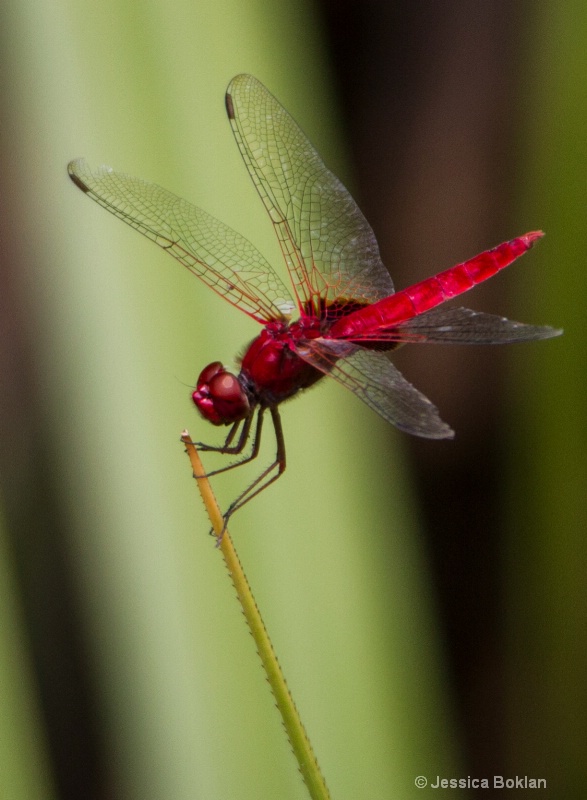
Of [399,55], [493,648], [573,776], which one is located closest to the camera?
[573,776]

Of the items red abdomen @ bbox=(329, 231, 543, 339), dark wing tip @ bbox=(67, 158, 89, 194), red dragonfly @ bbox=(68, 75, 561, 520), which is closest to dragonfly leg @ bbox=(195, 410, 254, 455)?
red dragonfly @ bbox=(68, 75, 561, 520)

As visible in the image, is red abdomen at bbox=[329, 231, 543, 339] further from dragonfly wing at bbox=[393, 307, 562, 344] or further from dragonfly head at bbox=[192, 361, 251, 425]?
dragonfly head at bbox=[192, 361, 251, 425]

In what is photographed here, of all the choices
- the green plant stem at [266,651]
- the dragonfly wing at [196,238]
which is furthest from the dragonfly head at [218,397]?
the green plant stem at [266,651]

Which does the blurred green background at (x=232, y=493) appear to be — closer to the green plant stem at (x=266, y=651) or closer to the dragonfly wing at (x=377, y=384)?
the dragonfly wing at (x=377, y=384)

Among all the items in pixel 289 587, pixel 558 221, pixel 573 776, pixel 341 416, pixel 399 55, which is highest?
pixel 399 55

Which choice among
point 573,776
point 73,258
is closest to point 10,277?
point 73,258

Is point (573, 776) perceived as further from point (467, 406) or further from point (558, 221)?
point (558, 221)

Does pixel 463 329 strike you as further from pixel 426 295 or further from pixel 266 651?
pixel 266 651

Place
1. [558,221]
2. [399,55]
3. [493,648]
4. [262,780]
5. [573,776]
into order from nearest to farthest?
[262,780] < [558,221] < [573,776] < [493,648] < [399,55]
